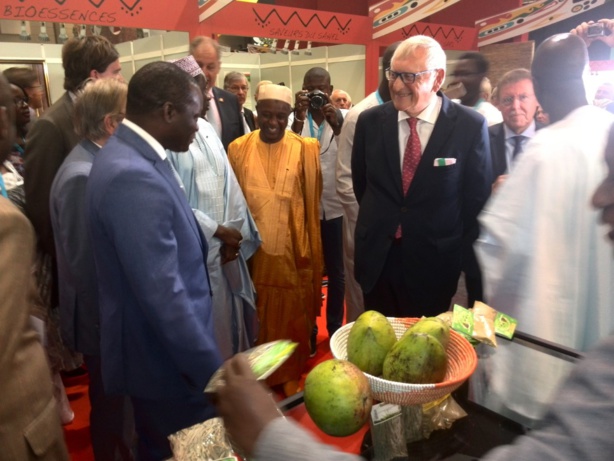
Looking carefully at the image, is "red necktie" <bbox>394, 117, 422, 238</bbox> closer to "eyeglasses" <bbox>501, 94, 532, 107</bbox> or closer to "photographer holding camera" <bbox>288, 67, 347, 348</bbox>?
"eyeglasses" <bbox>501, 94, 532, 107</bbox>

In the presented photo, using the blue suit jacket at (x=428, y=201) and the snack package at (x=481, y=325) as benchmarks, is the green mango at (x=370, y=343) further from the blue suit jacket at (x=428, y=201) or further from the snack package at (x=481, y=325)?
the blue suit jacket at (x=428, y=201)

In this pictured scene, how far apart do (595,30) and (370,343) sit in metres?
2.77

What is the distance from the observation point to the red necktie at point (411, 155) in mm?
2145

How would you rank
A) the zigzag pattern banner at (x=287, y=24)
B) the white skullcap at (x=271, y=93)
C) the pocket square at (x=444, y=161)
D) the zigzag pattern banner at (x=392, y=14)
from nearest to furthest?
the pocket square at (x=444, y=161) → the white skullcap at (x=271, y=93) → the zigzag pattern banner at (x=287, y=24) → the zigzag pattern banner at (x=392, y=14)

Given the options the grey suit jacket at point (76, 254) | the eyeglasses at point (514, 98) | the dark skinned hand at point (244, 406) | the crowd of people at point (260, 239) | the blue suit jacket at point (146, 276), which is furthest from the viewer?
the eyeglasses at point (514, 98)

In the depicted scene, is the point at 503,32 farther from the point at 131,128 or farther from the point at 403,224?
the point at 131,128

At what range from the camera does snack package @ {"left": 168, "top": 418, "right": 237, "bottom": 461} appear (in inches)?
36.0

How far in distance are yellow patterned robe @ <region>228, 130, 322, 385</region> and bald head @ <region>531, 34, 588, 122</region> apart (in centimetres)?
130

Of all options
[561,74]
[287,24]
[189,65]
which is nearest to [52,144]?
[189,65]

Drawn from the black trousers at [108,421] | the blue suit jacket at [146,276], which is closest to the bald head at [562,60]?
the blue suit jacket at [146,276]

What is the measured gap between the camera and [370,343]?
1.01 meters

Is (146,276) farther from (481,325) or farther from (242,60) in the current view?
(242,60)

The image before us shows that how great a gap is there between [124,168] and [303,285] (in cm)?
156

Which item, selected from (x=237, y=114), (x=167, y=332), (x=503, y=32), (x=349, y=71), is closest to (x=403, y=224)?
(x=167, y=332)
